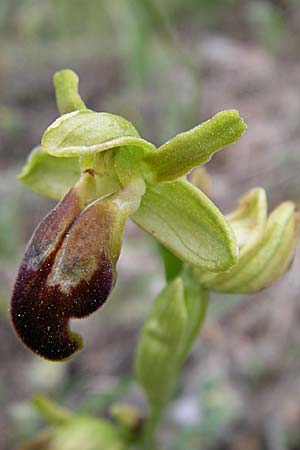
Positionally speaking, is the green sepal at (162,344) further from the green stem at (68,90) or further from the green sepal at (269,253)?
the green stem at (68,90)

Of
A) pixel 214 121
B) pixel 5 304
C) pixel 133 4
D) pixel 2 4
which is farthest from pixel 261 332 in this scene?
pixel 2 4

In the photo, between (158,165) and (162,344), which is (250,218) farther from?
(162,344)

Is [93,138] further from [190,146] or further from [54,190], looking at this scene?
[54,190]

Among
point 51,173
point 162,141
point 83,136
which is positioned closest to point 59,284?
point 83,136

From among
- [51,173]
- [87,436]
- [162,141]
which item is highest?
[162,141]

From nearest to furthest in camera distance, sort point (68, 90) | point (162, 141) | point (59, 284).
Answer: point (59, 284)
point (68, 90)
point (162, 141)

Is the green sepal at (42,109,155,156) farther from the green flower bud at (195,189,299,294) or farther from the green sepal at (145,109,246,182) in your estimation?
the green flower bud at (195,189,299,294)
